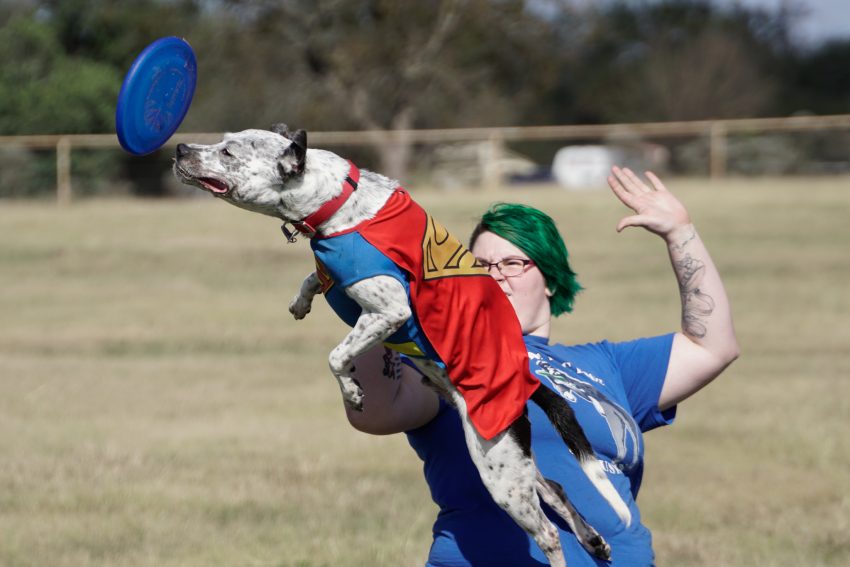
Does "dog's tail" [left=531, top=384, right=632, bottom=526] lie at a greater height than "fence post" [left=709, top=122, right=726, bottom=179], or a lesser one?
greater

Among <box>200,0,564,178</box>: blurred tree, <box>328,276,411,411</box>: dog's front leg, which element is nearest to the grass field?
<box>328,276,411,411</box>: dog's front leg

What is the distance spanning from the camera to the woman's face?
13.9 feet

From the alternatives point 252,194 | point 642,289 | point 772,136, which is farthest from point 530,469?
point 772,136

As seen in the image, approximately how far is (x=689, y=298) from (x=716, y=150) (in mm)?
27197

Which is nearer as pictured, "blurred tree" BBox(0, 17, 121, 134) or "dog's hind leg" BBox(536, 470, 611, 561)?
"dog's hind leg" BBox(536, 470, 611, 561)

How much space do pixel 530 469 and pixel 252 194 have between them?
105 centimetres

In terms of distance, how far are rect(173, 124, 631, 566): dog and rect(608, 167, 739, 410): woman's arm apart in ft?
3.04

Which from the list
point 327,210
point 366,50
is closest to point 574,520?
point 327,210

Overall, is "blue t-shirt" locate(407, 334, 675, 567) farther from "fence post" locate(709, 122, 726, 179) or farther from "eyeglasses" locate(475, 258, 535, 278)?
"fence post" locate(709, 122, 726, 179)

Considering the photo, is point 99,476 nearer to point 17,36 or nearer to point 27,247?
point 27,247

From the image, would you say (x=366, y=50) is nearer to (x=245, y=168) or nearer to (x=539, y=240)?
(x=539, y=240)

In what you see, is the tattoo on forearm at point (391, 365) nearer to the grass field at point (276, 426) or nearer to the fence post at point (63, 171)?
the grass field at point (276, 426)

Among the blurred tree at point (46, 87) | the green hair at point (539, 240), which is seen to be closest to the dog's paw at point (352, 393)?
the green hair at point (539, 240)

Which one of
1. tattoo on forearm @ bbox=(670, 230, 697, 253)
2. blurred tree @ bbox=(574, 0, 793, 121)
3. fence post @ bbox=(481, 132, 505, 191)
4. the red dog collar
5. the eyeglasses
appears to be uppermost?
the red dog collar
